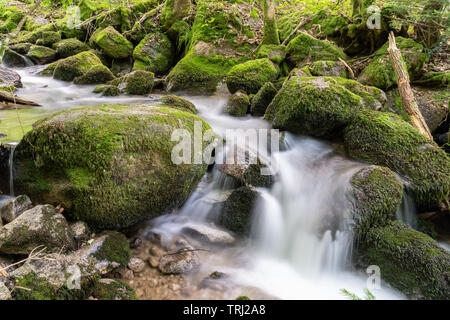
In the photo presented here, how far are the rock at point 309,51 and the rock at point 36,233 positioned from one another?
264 inches

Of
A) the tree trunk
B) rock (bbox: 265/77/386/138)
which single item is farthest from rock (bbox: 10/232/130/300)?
the tree trunk

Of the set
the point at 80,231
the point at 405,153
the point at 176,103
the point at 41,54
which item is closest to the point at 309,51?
the point at 176,103

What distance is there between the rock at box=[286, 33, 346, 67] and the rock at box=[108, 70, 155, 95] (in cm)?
423

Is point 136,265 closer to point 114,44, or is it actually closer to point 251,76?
point 251,76

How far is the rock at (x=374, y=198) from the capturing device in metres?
3.10

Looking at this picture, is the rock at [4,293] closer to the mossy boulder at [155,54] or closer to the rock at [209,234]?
the rock at [209,234]

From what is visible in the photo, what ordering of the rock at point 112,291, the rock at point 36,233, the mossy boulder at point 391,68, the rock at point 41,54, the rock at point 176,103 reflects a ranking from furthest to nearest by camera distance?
the rock at point 41,54 < the rock at point 176,103 < the mossy boulder at point 391,68 < the rock at point 36,233 < the rock at point 112,291

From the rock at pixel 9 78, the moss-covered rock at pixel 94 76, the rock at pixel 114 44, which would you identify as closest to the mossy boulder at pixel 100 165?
the moss-covered rock at pixel 94 76

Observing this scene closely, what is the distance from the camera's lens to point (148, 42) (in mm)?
9781

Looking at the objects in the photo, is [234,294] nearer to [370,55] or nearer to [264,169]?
[264,169]

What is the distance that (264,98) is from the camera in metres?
5.96

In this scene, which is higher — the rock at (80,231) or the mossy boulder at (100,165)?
the mossy boulder at (100,165)

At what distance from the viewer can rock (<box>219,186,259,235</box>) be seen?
3582 mm

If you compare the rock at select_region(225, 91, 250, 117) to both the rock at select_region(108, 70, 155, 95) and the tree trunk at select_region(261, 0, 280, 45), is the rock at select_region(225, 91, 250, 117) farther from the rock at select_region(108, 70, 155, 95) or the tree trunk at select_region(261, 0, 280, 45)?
the tree trunk at select_region(261, 0, 280, 45)
